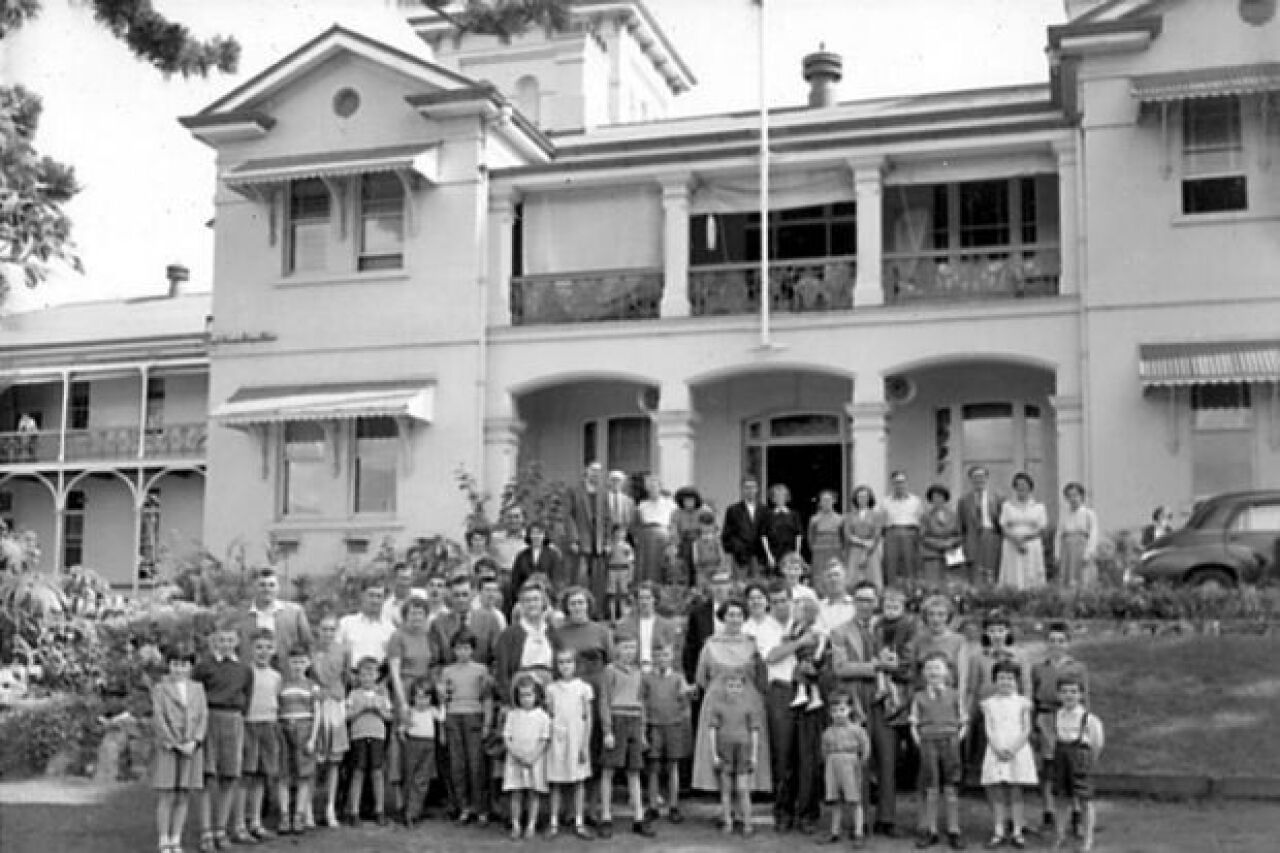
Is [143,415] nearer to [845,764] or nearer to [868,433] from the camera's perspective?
[868,433]

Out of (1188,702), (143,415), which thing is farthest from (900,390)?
(143,415)

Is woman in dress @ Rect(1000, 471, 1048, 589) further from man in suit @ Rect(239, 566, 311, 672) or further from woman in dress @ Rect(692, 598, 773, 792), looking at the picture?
man in suit @ Rect(239, 566, 311, 672)

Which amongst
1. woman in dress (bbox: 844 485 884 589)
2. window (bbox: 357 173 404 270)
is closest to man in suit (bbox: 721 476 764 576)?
woman in dress (bbox: 844 485 884 589)

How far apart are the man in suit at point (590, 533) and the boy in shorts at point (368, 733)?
3.93 metres

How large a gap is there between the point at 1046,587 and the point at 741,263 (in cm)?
951

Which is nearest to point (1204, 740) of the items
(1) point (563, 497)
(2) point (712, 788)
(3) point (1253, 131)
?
(2) point (712, 788)

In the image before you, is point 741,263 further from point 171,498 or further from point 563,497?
point 171,498

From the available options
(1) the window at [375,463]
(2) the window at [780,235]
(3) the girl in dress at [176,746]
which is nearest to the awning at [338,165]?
(1) the window at [375,463]

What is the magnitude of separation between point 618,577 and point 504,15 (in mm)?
5551

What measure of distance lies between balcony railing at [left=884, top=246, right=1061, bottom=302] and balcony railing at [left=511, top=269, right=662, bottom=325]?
Result: 352cm

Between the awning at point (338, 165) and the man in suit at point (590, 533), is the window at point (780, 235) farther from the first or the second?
the man in suit at point (590, 533)

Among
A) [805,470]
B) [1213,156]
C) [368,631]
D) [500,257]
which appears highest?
[1213,156]

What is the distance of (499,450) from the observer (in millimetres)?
24438

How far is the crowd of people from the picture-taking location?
11930 millimetres
